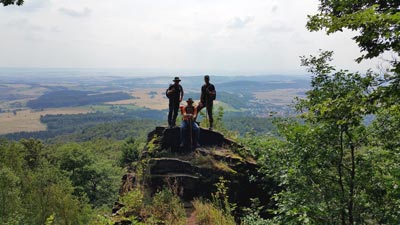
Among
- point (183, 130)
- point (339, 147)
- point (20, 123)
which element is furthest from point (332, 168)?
point (20, 123)

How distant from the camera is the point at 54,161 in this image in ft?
119

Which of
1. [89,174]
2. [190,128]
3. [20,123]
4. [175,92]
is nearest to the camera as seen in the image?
[190,128]

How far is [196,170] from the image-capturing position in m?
10.9

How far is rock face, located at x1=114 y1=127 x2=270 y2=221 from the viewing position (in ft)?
34.2

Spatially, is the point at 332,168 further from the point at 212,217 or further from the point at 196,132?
the point at 196,132

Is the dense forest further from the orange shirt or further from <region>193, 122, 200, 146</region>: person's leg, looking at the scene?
the orange shirt

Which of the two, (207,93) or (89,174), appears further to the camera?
(89,174)

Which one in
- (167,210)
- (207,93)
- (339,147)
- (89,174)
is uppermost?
(207,93)

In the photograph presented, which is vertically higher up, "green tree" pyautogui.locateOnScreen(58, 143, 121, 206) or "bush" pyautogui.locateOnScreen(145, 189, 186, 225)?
"bush" pyautogui.locateOnScreen(145, 189, 186, 225)

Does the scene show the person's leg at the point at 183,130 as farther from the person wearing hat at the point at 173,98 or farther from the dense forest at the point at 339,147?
the dense forest at the point at 339,147

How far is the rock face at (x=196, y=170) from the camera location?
10430 millimetres

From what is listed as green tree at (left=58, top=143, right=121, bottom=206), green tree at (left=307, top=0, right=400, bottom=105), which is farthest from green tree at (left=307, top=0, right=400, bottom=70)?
green tree at (left=58, top=143, right=121, bottom=206)

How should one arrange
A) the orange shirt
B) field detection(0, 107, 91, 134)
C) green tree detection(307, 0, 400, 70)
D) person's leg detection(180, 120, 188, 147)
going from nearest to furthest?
green tree detection(307, 0, 400, 70) < person's leg detection(180, 120, 188, 147) < the orange shirt < field detection(0, 107, 91, 134)

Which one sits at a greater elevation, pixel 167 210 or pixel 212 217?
pixel 212 217
